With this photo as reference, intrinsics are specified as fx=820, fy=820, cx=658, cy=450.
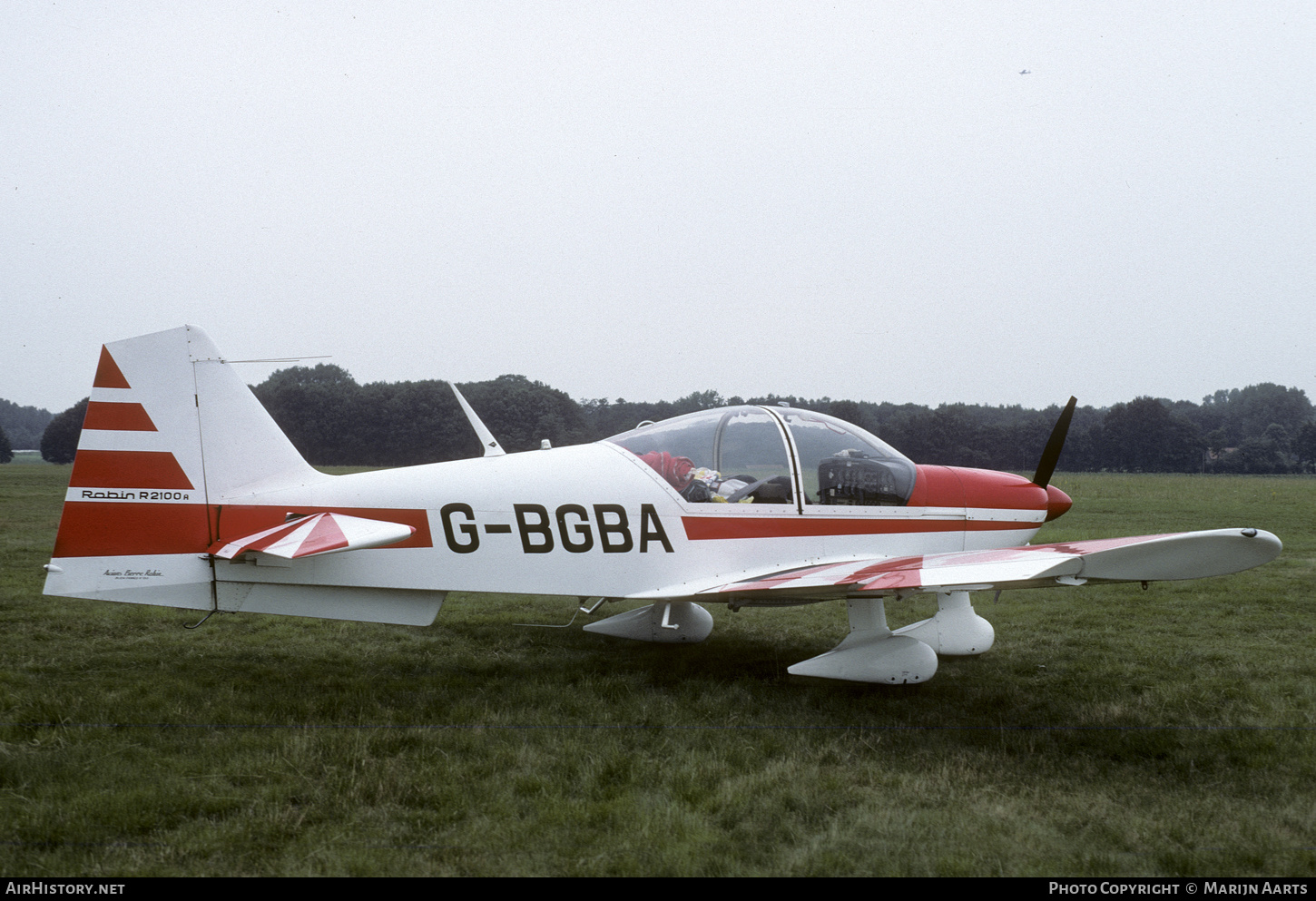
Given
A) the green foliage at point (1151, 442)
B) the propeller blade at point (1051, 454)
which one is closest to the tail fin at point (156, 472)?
the propeller blade at point (1051, 454)

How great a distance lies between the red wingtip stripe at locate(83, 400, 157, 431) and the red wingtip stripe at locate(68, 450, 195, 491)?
0.50 ft

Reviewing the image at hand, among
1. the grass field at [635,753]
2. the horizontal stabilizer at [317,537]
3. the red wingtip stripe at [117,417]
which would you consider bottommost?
Answer: the grass field at [635,753]

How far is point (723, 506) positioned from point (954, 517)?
1.70 meters

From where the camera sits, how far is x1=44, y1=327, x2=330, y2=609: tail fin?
488cm

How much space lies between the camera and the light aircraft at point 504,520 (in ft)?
16.1

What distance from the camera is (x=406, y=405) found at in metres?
17.9

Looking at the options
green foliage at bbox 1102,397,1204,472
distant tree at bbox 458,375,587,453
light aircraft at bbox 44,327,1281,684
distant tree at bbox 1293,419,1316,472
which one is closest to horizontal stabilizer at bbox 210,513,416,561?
light aircraft at bbox 44,327,1281,684

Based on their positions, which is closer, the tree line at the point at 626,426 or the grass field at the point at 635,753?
the grass field at the point at 635,753

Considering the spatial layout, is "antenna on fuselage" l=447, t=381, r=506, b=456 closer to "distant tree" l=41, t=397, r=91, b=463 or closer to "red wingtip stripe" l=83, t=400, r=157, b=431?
"red wingtip stripe" l=83, t=400, r=157, b=431

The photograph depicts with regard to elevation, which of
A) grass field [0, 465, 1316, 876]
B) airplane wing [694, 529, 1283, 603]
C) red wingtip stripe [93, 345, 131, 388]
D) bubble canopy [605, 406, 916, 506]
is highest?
red wingtip stripe [93, 345, 131, 388]

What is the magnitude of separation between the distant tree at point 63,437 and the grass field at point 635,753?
31496mm

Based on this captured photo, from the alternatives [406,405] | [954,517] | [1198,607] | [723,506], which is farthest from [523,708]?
[406,405]

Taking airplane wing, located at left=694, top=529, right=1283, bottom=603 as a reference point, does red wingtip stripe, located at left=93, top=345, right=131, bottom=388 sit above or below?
above

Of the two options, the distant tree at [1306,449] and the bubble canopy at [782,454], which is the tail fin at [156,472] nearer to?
the bubble canopy at [782,454]
